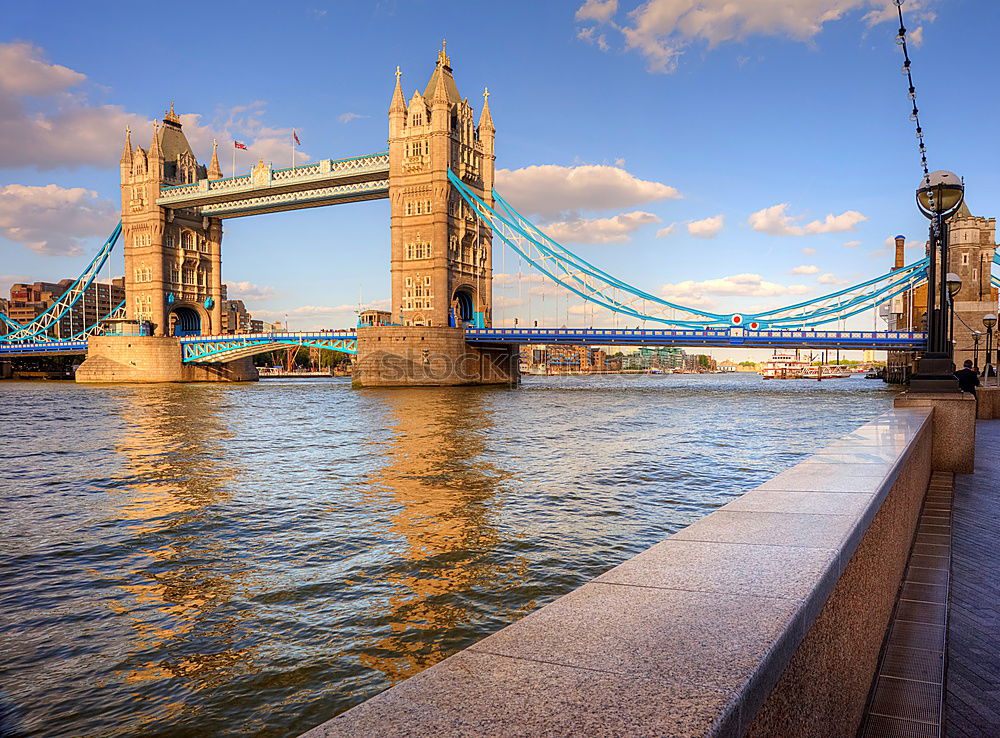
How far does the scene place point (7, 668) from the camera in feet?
14.2

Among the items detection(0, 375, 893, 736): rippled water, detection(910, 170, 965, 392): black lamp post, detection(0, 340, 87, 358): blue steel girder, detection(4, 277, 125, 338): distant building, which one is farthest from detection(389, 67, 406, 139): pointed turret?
detection(4, 277, 125, 338): distant building

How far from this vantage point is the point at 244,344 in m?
62.2

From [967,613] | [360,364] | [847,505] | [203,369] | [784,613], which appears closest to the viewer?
[784,613]

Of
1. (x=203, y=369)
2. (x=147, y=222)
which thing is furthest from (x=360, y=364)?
(x=147, y=222)

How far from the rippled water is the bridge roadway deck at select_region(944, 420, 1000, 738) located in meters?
2.58

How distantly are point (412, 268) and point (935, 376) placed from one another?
157 feet

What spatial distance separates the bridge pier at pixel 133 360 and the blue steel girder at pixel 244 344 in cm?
119

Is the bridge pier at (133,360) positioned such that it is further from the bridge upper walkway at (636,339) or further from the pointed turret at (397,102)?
the pointed turret at (397,102)

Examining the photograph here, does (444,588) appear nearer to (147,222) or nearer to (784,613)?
(784,613)

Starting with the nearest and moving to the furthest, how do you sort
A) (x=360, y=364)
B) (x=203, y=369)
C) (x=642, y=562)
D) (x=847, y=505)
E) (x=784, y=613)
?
(x=784, y=613) → (x=642, y=562) → (x=847, y=505) → (x=360, y=364) → (x=203, y=369)

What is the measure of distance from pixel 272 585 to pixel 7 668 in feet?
6.14

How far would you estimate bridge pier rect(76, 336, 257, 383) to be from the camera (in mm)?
62375

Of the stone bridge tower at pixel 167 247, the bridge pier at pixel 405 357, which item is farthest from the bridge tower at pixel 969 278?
the stone bridge tower at pixel 167 247

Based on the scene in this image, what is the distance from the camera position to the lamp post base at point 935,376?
9164 mm
